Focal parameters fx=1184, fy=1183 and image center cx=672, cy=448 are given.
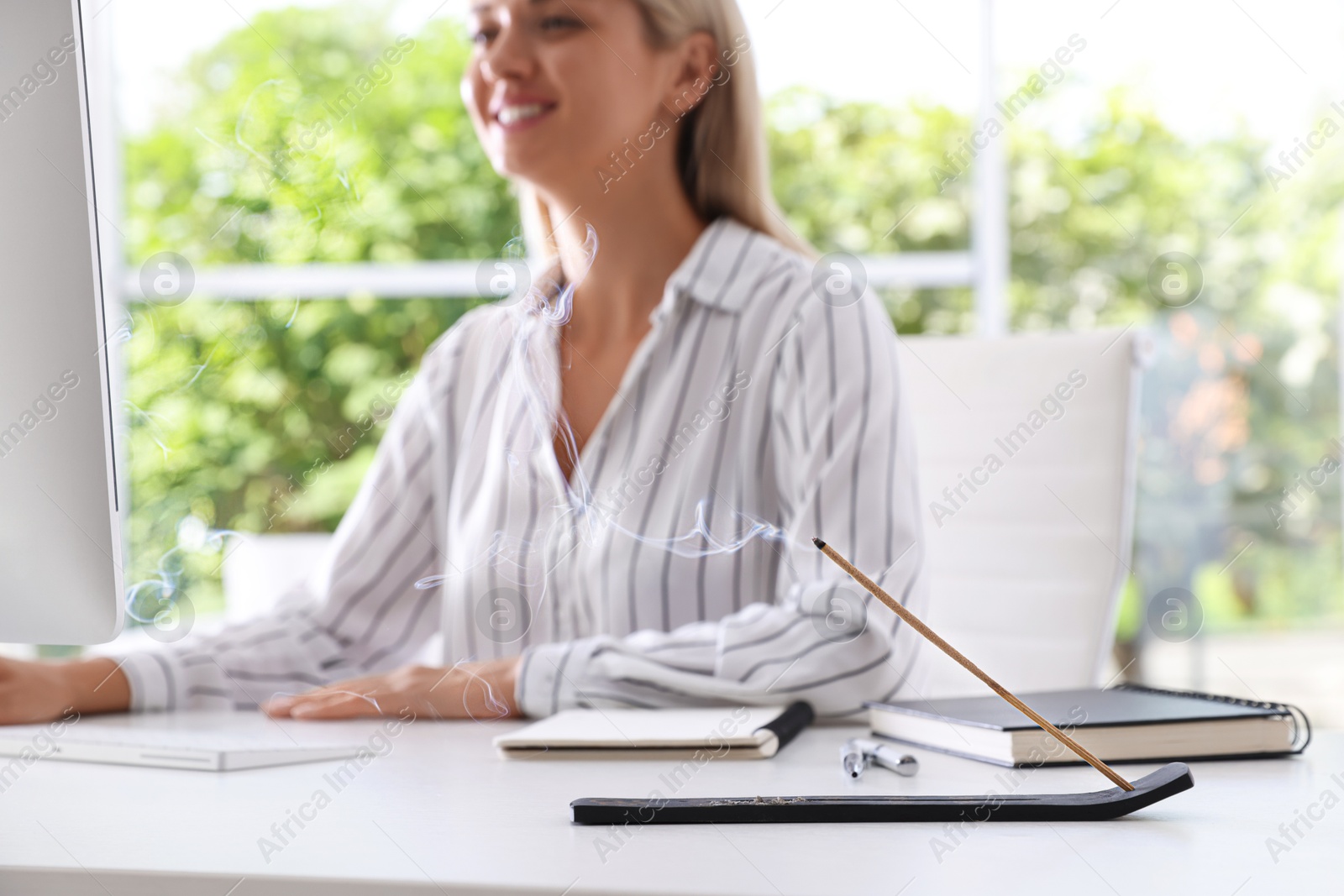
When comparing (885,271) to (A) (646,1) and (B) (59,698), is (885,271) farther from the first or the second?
(B) (59,698)

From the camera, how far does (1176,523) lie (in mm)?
3619

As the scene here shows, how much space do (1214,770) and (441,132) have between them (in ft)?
10.9

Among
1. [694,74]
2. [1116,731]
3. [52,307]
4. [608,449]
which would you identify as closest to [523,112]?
[694,74]

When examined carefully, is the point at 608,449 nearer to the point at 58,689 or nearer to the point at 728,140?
the point at 728,140

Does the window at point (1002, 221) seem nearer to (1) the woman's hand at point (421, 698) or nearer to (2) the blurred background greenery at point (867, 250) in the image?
(2) the blurred background greenery at point (867, 250)

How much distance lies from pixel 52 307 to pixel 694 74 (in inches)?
39.5

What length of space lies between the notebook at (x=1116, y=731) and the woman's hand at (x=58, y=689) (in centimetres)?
79

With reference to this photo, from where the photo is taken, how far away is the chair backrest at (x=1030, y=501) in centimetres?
146

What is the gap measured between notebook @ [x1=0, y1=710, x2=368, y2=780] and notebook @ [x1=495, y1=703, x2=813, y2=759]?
0.47ft

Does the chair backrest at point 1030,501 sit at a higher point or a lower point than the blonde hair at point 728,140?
lower

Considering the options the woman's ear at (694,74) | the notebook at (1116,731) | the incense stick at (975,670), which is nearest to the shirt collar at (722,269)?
the woman's ear at (694,74)

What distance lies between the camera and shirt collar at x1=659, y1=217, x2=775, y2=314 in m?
1.47

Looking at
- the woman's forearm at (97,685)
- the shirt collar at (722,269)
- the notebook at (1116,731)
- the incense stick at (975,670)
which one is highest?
the shirt collar at (722,269)

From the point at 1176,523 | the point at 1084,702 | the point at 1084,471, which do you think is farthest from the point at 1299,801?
the point at 1176,523
